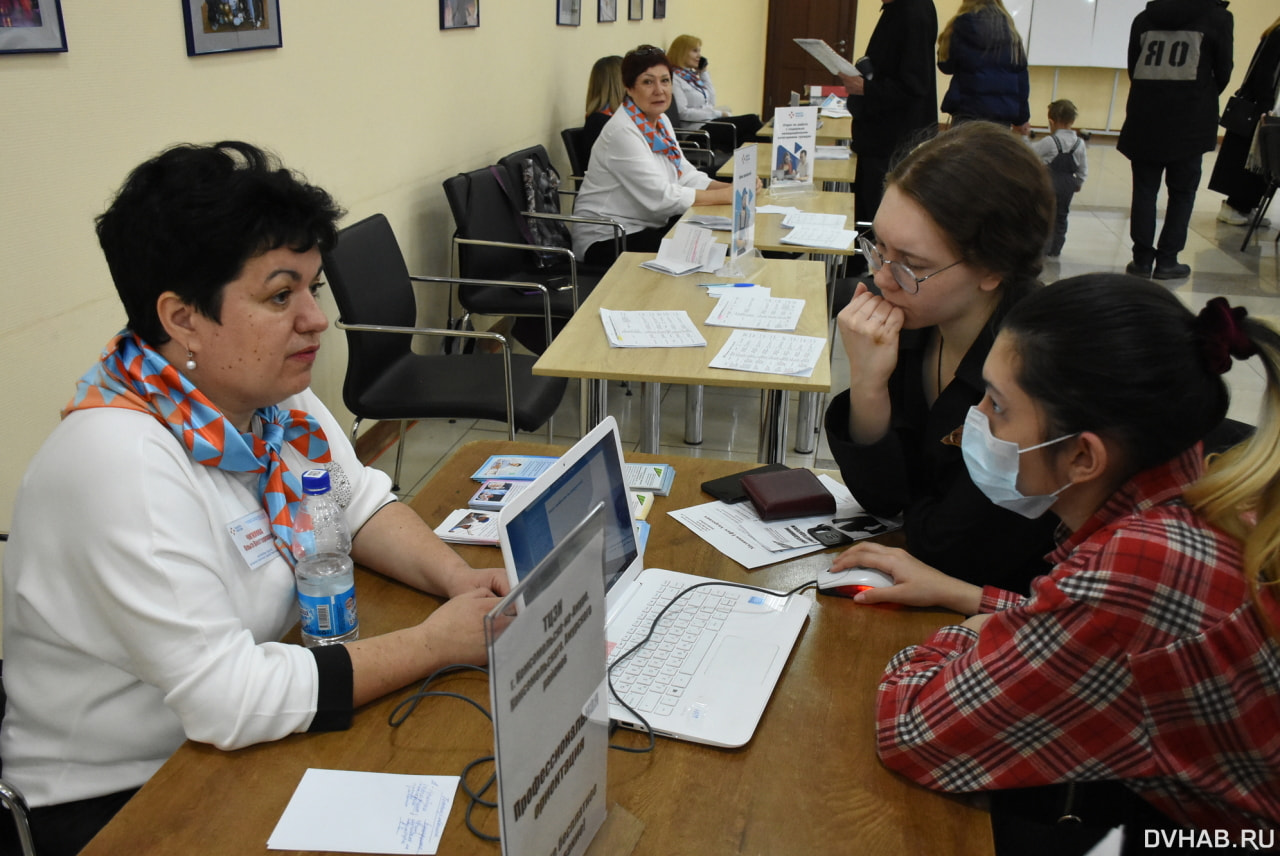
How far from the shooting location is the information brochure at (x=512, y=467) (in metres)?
1.81

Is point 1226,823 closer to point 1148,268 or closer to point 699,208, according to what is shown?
point 699,208

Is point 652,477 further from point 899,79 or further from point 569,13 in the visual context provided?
point 569,13

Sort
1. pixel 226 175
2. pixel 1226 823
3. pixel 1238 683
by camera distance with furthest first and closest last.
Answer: pixel 226 175
pixel 1226 823
pixel 1238 683

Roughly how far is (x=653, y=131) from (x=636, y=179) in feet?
1.21

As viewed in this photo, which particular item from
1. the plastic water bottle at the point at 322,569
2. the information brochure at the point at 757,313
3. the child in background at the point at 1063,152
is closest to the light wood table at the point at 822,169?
the child in background at the point at 1063,152

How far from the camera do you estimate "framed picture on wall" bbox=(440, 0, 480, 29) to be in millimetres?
3984

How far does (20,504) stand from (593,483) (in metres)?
0.68

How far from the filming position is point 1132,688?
1015 mm

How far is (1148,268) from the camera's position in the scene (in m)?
6.34

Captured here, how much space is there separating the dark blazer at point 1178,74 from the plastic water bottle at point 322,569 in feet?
19.8

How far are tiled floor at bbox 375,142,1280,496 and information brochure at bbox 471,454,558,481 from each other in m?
1.18

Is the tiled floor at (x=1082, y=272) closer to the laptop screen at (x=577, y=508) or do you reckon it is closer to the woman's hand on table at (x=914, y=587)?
the woman's hand on table at (x=914, y=587)

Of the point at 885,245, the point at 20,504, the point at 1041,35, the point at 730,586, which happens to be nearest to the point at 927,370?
the point at 885,245

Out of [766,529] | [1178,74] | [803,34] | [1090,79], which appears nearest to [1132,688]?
[766,529]
